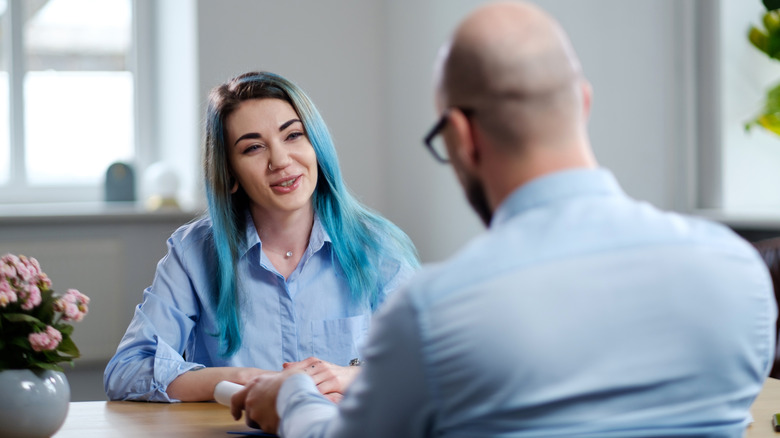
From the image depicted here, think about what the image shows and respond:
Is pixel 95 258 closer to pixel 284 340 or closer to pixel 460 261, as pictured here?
pixel 284 340

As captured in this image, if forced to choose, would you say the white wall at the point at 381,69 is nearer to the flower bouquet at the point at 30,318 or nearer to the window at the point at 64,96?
the window at the point at 64,96

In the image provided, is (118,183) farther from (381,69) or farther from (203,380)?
(203,380)

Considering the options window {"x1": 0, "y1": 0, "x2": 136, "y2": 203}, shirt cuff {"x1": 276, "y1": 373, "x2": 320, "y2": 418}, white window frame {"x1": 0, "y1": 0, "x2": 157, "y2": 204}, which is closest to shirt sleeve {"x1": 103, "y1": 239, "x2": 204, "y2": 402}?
shirt cuff {"x1": 276, "y1": 373, "x2": 320, "y2": 418}

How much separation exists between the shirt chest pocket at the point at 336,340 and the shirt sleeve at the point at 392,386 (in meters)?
1.03

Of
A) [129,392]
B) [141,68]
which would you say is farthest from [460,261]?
[141,68]

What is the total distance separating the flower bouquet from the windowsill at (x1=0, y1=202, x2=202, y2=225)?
2878 millimetres

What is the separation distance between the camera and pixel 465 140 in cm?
91

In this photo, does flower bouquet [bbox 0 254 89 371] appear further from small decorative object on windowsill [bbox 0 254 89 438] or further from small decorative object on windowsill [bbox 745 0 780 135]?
small decorative object on windowsill [bbox 745 0 780 135]

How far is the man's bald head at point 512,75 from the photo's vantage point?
876mm

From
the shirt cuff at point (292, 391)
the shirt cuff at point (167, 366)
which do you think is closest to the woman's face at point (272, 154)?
the shirt cuff at point (167, 366)

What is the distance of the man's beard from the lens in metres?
0.94

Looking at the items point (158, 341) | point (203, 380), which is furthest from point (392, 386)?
point (158, 341)

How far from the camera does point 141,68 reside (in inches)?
197

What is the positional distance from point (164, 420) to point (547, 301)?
36.0 inches
